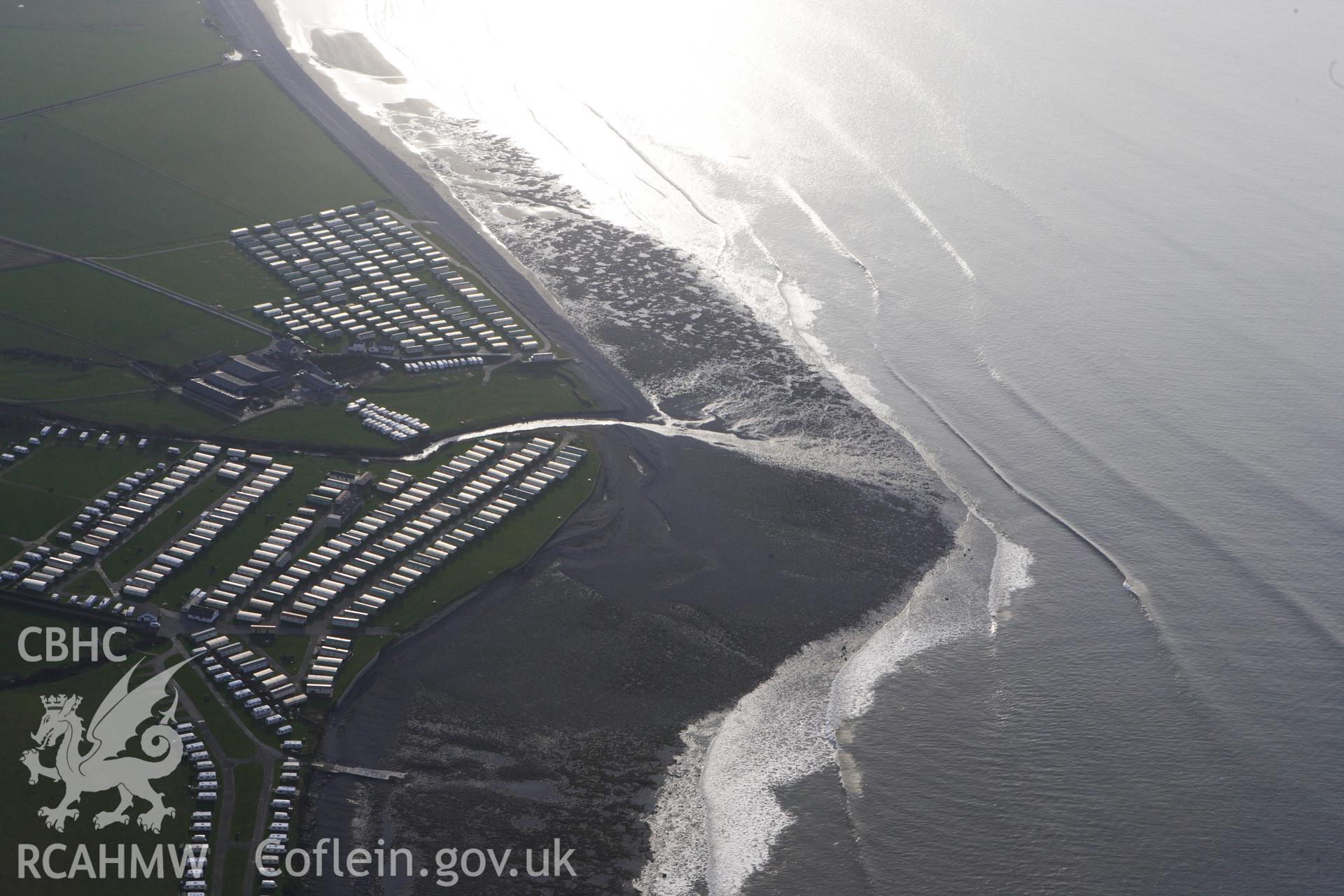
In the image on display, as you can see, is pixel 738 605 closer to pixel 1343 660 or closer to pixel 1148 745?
pixel 1148 745

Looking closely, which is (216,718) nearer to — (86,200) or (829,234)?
(86,200)

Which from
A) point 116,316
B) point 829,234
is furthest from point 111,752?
point 829,234

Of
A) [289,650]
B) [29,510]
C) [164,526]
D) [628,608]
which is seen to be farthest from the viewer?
[164,526]

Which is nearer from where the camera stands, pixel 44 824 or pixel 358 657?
pixel 44 824

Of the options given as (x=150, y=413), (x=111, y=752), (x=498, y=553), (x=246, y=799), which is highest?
(x=498, y=553)

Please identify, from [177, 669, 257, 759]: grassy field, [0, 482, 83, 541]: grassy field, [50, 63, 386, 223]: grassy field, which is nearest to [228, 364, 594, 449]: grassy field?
[0, 482, 83, 541]: grassy field

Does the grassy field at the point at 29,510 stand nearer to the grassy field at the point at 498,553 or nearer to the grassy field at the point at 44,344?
the grassy field at the point at 44,344

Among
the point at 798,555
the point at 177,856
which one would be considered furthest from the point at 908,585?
the point at 177,856
